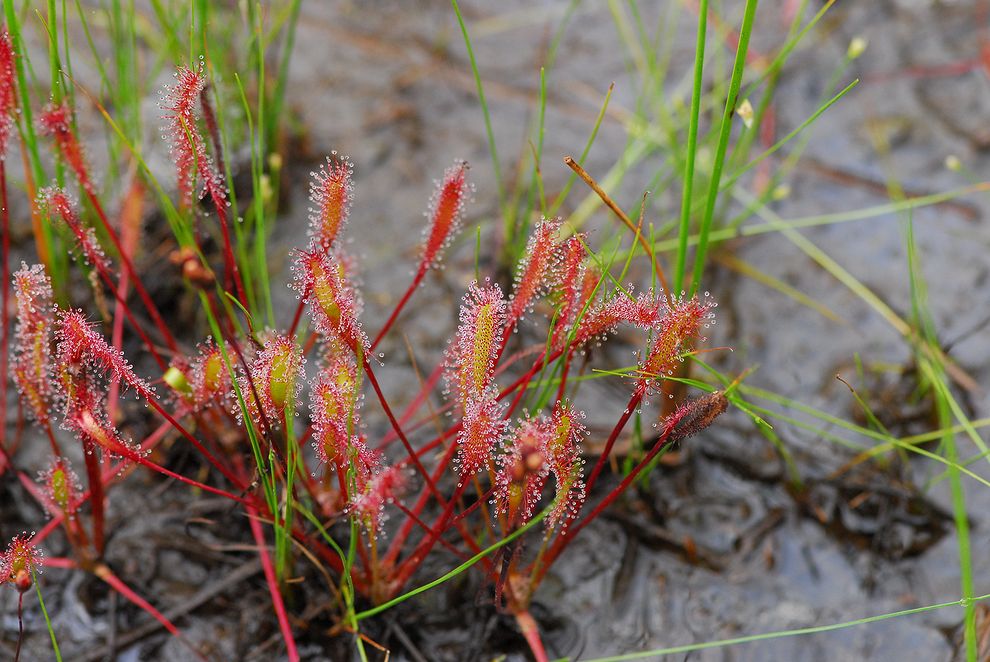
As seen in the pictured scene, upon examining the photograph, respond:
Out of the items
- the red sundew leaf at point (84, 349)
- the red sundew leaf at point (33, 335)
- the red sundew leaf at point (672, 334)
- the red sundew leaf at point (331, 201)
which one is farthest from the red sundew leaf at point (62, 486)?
the red sundew leaf at point (672, 334)

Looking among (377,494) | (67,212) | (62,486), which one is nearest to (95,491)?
(62,486)

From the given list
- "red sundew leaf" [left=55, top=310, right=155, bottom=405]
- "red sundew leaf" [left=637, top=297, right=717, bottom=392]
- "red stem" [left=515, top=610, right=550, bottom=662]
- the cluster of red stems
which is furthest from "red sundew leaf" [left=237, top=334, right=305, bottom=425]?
"red stem" [left=515, top=610, right=550, bottom=662]

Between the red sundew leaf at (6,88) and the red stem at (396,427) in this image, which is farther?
the red sundew leaf at (6,88)

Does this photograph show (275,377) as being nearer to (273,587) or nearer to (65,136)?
(273,587)

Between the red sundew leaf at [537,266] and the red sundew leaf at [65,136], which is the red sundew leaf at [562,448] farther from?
the red sundew leaf at [65,136]

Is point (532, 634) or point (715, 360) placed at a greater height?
point (715, 360)

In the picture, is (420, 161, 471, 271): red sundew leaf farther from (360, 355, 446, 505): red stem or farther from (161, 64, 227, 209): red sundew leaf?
(161, 64, 227, 209): red sundew leaf

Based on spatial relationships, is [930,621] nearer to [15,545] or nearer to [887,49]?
[15,545]
